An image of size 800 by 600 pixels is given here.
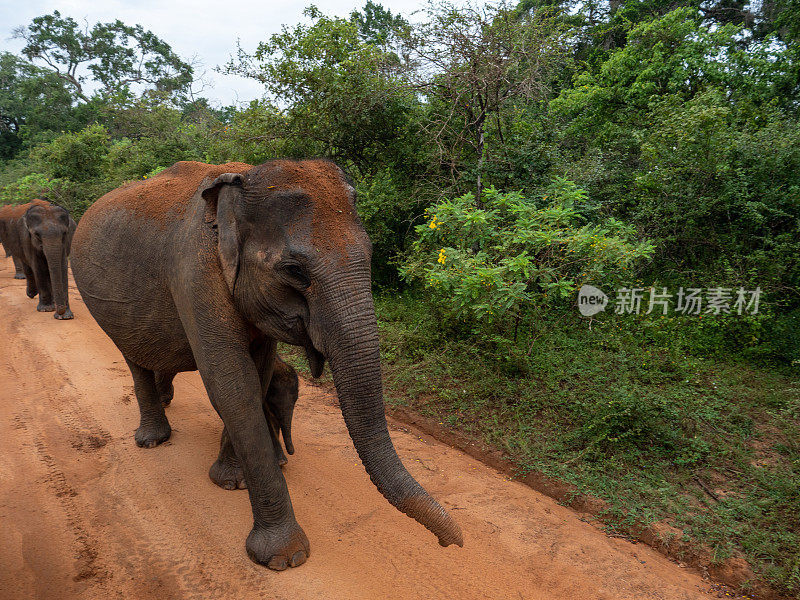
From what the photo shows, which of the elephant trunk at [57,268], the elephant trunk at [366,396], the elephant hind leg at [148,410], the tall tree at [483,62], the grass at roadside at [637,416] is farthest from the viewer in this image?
the elephant trunk at [57,268]

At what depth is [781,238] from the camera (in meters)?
7.14

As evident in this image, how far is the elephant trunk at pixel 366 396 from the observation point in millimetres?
2588

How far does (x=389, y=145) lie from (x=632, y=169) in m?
4.60

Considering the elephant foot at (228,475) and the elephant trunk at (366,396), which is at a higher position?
the elephant trunk at (366,396)

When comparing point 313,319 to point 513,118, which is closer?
point 313,319

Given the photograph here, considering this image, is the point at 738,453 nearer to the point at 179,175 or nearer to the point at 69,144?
the point at 179,175

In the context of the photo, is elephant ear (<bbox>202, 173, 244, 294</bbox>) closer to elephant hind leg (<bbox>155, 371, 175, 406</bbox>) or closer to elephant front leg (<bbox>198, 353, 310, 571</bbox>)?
elephant front leg (<bbox>198, 353, 310, 571</bbox>)

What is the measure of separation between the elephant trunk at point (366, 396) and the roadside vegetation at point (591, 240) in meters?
1.99

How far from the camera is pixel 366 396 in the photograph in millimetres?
2666

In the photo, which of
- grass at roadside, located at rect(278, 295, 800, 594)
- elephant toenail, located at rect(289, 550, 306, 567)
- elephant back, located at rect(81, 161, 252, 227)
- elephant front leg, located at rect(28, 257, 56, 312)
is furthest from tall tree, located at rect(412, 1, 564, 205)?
elephant front leg, located at rect(28, 257, 56, 312)

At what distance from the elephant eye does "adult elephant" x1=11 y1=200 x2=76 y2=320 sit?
8152mm

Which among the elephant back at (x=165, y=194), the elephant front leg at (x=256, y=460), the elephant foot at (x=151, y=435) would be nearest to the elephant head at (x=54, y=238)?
the elephant back at (x=165, y=194)

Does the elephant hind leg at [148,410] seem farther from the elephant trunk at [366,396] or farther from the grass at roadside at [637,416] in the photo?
the elephant trunk at [366,396]

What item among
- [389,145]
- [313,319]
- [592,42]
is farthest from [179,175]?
[592,42]
